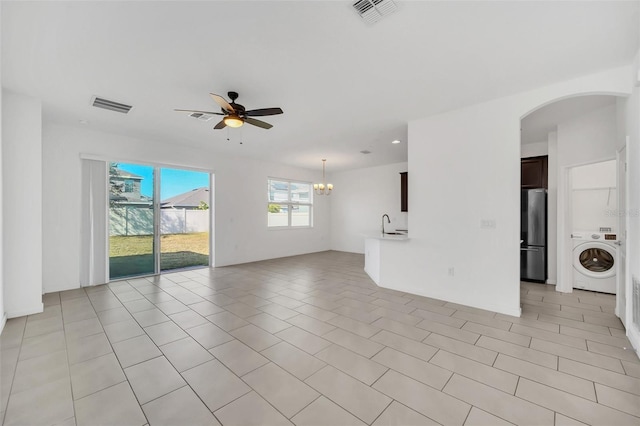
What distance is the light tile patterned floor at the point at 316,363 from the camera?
1722 mm

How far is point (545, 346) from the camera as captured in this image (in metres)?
2.55

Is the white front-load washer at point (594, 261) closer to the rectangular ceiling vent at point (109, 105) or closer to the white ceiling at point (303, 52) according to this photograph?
the white ceiling at point (303, 52)

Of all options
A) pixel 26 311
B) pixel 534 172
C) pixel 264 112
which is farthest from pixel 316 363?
pixel 534 172

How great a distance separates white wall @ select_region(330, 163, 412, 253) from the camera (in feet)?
25.6

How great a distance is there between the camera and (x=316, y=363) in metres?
2.27

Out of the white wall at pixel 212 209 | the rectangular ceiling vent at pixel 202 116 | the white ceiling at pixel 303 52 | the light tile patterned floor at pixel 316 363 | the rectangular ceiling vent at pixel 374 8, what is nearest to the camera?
the light tile patterned floor at pixel 316 363

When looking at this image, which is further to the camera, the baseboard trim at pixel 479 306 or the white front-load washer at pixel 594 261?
the white front-load washer at pixel 594 261

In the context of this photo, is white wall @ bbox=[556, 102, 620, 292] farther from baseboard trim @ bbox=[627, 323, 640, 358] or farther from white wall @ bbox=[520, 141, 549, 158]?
baseboard trim @ bbox=[627, 323, 640, 358]

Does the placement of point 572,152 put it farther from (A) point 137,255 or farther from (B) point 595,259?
(A) point 137,255

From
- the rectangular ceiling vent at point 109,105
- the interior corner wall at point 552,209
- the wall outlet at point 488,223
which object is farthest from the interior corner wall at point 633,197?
the rectangular ceiling vent at point 109,105

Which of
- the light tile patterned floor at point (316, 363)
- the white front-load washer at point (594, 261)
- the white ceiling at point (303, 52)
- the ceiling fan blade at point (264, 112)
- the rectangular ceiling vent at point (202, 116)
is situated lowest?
the light tile patterned floor at point (316, 363)

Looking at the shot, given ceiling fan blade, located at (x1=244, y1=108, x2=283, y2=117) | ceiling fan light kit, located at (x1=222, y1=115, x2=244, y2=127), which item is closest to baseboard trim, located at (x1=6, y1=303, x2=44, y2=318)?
ceiling fan light kit, located at (x1=222, y1=115, x2=244, y2=127)

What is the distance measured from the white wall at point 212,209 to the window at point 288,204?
0.80 ft

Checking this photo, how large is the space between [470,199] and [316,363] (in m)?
2.96
